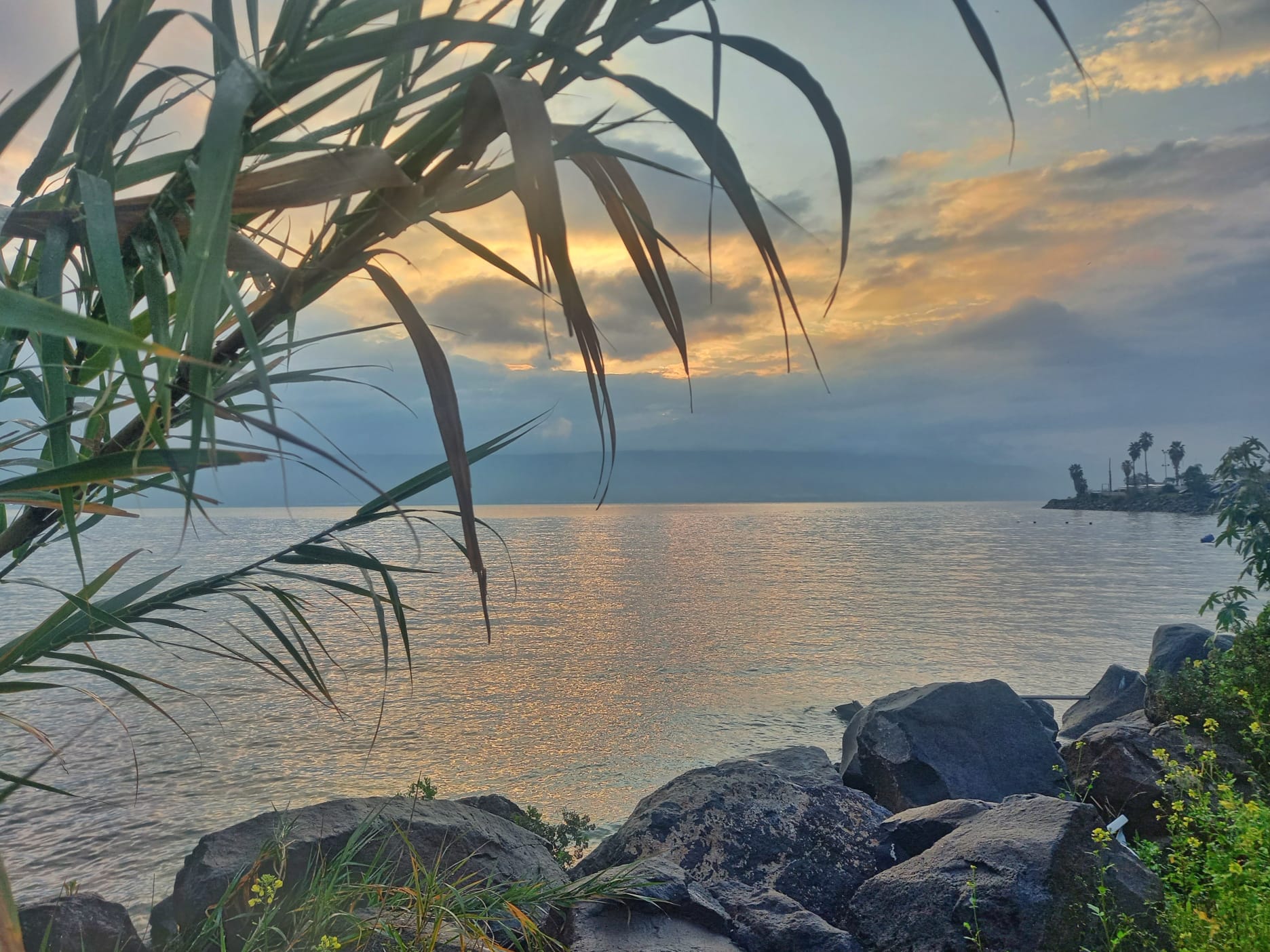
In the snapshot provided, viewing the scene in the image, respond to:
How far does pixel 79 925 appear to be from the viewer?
3547 mm

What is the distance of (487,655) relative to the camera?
16000 mm

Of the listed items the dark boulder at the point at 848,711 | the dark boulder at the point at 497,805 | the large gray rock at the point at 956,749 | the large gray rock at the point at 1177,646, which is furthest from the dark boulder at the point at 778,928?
the dark boulder at the point at 848,711

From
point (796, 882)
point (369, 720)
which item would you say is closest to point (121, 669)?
point (796, 882)

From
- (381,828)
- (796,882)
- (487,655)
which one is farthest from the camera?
(487,655)

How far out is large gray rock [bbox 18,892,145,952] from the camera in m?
3.46

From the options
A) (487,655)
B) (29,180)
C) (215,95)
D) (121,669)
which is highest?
(29,180)

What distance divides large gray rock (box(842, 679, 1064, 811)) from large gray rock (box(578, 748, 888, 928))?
6.38ft

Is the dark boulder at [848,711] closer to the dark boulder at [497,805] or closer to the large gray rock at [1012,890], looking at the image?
the dark boulder at [497,805]

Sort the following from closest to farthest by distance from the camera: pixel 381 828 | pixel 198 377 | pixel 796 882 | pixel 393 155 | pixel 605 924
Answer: pixel 198 377, pixel 393 155, pixel 605 924, pixel 381 828, pixel 796 882

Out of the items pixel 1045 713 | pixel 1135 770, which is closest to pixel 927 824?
pixel 1135 770

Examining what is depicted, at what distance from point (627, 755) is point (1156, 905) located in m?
6.72

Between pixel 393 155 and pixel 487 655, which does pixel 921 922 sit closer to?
pixel 393 155

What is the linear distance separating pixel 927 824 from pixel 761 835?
1031 millimetres

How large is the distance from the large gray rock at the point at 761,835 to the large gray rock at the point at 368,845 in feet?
1.88
